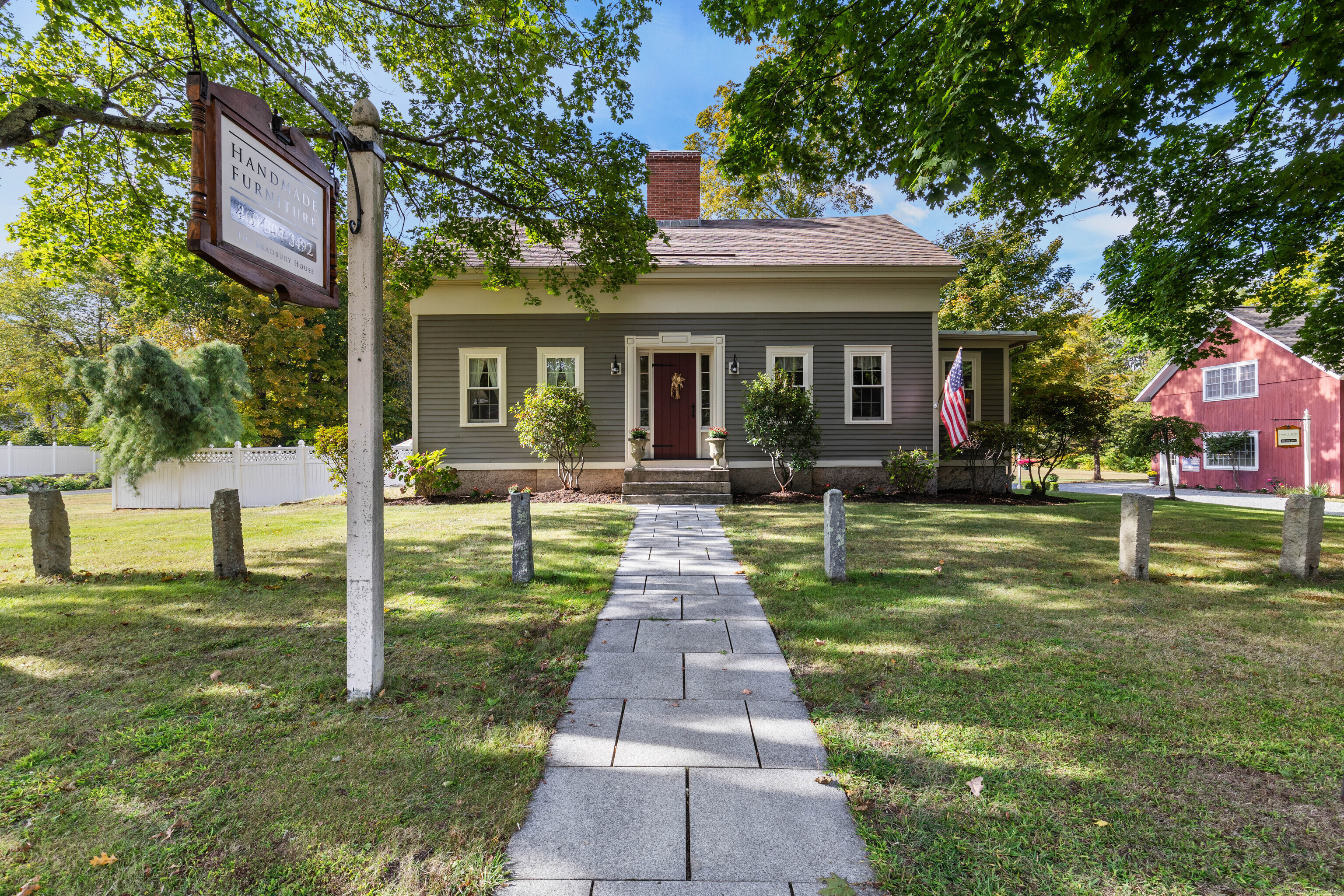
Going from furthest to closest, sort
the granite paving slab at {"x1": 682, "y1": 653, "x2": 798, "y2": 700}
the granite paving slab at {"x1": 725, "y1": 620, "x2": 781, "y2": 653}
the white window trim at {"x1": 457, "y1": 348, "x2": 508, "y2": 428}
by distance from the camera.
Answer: the white window trim at {"x1": 457, "y1": 348, "x2": 508, "y2": 428} < the granite paving slab at {"x1": 725, "y1": 620, "x2": 781, "y2": 653} < the granite paving slab at {"x1": 682, "y1": 653, "x2": 798, "y2": 700}

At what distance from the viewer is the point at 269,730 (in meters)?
2.44

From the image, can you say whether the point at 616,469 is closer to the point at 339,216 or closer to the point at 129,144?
the point at 339,216

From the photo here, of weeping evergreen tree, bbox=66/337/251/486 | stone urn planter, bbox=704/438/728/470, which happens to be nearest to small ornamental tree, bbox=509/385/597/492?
stone urn planter, bbox=704/438/728/470

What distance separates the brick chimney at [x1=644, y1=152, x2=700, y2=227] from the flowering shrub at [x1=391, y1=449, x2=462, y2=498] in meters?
8.09

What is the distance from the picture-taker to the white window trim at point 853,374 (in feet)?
39.1

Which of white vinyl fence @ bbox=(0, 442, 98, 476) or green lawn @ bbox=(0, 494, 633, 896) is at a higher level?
white vinyl fence @ bbox=(0, 442, 98, 476)

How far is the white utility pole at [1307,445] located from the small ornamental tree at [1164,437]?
24.2ft

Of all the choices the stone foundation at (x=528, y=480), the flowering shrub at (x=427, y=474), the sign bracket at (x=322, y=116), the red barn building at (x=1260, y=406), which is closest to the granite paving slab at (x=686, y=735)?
the sign bracket at (x=322, y=116)

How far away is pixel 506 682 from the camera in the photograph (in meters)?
2.96

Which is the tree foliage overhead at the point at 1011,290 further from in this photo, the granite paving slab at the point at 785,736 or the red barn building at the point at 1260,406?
the granite paving slab at the point at 785,736

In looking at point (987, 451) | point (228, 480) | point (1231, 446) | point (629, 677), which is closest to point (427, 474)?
point (228, 480)

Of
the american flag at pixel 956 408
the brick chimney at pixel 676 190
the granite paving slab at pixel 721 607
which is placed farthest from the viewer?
the brick chimney at pixel 676 190

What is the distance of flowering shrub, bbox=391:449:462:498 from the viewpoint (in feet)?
36.4

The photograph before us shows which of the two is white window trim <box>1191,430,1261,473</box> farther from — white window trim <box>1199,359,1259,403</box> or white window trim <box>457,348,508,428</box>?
white window trim <box>457,348,508,428</box>
